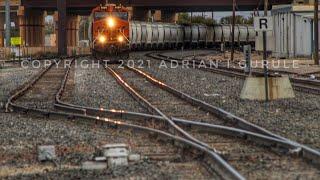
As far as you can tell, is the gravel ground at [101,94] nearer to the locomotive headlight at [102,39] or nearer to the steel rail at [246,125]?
the steel rail at [246,125]

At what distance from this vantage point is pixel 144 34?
65.5 meters

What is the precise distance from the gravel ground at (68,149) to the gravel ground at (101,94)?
273 centimetres

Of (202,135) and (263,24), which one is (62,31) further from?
(202,135)

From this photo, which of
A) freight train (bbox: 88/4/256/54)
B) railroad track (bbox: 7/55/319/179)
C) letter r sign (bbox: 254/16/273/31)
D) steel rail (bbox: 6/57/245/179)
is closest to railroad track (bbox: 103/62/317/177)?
railroad track (bbox: 7/55/319/179)

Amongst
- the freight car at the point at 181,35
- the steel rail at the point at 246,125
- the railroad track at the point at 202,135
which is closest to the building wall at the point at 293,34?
the freight car at the point at 181,35

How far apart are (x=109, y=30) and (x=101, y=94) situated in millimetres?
21079

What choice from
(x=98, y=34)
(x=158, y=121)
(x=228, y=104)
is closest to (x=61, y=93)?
(x=228, y=104)

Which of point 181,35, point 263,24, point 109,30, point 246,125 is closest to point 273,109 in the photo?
point 263,24

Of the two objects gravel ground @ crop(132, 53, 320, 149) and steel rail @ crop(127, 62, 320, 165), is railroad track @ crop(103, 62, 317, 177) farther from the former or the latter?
gravel ground @ crop(132, 53, 320, 149)

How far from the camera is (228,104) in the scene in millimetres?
16859

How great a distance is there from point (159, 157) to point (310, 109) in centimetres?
713

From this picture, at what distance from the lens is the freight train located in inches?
1628

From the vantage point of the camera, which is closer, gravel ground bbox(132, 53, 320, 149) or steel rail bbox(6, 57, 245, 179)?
steel rail bbox(6, 57, 245, 179)

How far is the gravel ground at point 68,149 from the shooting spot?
8.33 meters
